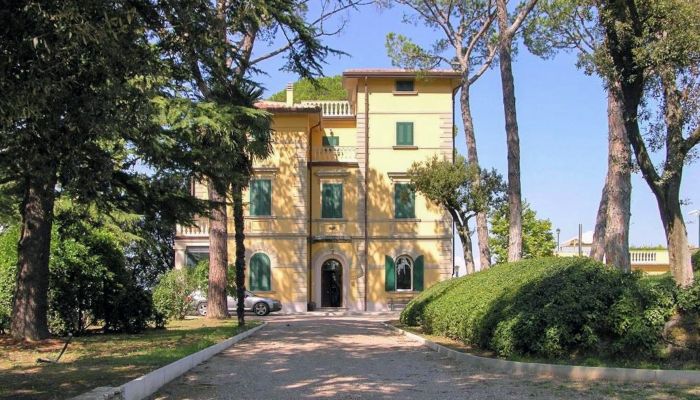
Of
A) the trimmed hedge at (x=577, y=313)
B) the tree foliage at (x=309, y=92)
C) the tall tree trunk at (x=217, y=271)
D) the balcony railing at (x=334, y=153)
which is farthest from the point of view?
the tree foliage at (x=309, y=92)

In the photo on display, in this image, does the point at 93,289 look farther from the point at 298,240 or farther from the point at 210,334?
the point at 298,240

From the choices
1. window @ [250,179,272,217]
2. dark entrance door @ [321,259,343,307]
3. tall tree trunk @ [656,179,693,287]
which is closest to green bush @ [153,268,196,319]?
window @ [250,179,272,217]

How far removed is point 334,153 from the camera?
36.9 m

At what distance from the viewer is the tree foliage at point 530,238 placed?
52.1 metres

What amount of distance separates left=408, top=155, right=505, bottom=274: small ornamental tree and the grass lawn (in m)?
11.7

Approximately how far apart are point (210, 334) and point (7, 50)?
11.3 m

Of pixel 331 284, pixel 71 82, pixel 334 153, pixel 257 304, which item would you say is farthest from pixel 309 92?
pixel 71 82

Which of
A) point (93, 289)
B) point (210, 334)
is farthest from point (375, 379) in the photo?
point (93, 289)

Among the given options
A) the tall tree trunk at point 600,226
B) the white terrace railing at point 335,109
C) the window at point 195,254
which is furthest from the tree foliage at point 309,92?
the tall tree trunk at point 600,226

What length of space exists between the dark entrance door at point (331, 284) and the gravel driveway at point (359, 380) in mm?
22398

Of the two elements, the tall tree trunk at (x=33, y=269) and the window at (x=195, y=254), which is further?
the window at (x=195, y=254)

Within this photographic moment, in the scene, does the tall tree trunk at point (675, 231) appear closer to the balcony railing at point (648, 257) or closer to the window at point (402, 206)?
the window at point (402, 206)

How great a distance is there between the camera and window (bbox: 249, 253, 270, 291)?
35531 millimetres

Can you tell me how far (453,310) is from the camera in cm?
1533
